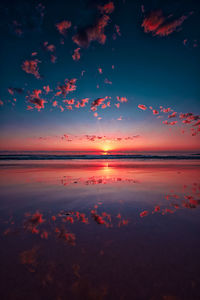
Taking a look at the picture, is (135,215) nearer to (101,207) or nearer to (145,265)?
(101,207)

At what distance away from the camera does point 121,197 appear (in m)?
4.25

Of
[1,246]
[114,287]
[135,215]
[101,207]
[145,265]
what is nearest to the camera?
[114,287]

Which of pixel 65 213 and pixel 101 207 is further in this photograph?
pixel 101 207

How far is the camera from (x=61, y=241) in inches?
86.7

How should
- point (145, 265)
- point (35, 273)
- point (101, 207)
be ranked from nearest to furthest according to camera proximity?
point (35, 273) → point (145, 265) → point (101, 207)

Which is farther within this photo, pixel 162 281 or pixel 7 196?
pixel 7 196

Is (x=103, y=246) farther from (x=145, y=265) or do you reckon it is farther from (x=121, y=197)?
(x=121, y=197)

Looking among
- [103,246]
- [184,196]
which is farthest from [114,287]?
[184,196]

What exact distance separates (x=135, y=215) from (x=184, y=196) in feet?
7.09

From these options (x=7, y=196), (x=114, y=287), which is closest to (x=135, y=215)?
(x=114, y=287)

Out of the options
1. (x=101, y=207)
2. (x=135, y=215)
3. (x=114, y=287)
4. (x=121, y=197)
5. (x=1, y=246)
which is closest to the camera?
(x=114, y=287)

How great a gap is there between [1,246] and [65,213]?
1286 millimetres

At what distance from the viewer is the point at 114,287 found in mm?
1479

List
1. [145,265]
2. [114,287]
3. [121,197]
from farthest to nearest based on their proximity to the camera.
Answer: [121,197] → [145,265] → [114,287]
